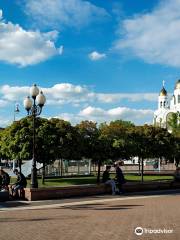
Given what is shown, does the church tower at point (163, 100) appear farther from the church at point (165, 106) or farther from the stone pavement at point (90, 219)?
the stone pavement at point (90, 219)

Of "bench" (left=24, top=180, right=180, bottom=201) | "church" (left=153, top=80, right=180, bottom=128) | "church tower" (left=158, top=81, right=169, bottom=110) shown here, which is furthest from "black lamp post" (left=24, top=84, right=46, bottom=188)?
"church tower" (left=158, top=81, right=169, bottom=110)

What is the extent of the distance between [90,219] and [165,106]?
115141mm

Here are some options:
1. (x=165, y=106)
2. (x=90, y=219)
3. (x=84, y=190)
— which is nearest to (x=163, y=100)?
(x=165, y=106)

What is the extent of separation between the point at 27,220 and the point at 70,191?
24.7 feet

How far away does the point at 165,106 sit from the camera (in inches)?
4985

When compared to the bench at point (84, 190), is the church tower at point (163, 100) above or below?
above

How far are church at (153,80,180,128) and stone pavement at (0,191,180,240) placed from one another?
92.0 m

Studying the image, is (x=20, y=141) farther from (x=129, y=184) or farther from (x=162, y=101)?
(x=162, y=101)

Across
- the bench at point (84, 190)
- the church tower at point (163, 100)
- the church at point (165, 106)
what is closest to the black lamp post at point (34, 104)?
the bench at point (84, 190)

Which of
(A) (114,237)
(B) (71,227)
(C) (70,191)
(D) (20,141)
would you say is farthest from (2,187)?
(A) (114,237)

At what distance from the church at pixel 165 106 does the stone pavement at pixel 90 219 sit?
92.0 m

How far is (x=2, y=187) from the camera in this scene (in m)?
20.1

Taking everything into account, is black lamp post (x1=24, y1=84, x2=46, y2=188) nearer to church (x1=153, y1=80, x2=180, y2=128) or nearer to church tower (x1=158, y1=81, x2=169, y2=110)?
church (x1=153, y1=80, x2=180, y2=128)

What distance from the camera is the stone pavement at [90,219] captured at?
35.7 ft
